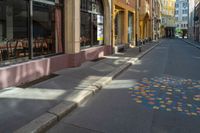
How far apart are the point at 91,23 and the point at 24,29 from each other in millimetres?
7005

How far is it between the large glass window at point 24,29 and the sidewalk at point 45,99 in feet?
3.46

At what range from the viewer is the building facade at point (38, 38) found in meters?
8.25

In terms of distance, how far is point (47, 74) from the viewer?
9695 millimetres

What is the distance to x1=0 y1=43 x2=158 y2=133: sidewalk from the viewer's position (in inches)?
199

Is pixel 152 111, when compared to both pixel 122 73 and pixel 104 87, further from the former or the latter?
pixel 122 73

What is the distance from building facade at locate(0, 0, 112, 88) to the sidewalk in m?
0.51

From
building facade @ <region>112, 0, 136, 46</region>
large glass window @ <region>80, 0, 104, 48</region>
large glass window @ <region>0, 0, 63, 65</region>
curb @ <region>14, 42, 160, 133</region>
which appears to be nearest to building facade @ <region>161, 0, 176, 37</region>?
building facade @ <region>112, 0, 136, 46</region>

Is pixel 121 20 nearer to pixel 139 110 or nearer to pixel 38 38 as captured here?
pixel 38 38

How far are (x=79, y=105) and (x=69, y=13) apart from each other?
5.83 meters

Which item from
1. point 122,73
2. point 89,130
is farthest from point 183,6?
point 89,130

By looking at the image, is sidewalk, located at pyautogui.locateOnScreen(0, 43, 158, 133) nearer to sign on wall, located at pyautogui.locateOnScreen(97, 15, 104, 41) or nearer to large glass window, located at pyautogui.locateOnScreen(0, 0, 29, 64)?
large glass window, located at pyautogui.locateOnScreen(0, 0, 29, 64)

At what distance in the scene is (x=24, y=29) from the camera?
29.6 ft

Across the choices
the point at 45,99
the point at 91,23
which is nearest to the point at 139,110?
the point at 45,99

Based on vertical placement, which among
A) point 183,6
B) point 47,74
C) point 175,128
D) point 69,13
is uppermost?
point 183,6
